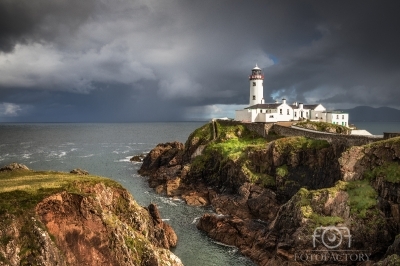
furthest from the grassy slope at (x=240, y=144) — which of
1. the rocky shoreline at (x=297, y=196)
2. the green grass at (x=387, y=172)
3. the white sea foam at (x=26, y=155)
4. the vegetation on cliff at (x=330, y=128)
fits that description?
the white sea foam at (x=26, y=155)

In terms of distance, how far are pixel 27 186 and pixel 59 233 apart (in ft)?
17.9

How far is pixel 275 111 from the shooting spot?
86.6m

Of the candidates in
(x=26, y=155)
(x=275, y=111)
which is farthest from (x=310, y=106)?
(x=26, y=155)

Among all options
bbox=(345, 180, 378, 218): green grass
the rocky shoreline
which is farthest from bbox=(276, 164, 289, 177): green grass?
bbox=(345, 180, 378, 218): green grass

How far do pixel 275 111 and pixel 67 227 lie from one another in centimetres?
A: 6936

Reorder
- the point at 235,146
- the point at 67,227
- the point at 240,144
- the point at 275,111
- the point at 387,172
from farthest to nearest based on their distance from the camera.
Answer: the point at 275,111, the point at 240,144, the point at 235,146, the point at 387,172, the point at 67,227

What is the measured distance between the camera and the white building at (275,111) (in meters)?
86.5

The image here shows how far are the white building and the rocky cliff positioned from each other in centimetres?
6075

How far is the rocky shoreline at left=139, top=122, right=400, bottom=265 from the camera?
107 ft

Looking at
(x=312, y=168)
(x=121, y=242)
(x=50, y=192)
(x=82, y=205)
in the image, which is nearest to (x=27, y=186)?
(x=50, y=192)

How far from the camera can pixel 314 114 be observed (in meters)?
93.8

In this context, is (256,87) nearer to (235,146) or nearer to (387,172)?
(235,146)

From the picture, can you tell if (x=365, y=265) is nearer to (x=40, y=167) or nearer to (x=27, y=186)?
(x=27, y=186)

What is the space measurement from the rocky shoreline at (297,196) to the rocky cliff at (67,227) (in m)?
12.3
